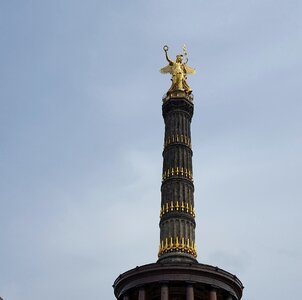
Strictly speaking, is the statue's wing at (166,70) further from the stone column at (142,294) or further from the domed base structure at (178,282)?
the stone column at (142,294)

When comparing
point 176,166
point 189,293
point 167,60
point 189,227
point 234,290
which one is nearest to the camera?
point 189,293

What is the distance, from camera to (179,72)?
5794cm

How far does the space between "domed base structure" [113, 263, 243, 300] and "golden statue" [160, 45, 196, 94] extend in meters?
20.5

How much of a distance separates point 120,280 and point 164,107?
62.4 feet

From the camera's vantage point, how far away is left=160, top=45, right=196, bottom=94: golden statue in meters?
57.1

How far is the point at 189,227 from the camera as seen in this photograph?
47.8 metres

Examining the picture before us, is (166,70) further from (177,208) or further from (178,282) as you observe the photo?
(178,282)

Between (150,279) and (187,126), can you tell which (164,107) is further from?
(150,279)

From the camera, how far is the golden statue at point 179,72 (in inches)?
2247

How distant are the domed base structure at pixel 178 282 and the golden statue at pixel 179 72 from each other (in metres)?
20.5

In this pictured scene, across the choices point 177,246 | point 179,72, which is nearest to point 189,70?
point 179,72

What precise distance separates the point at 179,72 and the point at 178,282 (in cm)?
2371

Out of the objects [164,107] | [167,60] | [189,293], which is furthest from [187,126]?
[189,293]

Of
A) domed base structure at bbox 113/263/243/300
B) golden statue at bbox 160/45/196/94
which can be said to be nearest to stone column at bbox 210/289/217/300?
domed base structure at bbox 113/263/243/300
